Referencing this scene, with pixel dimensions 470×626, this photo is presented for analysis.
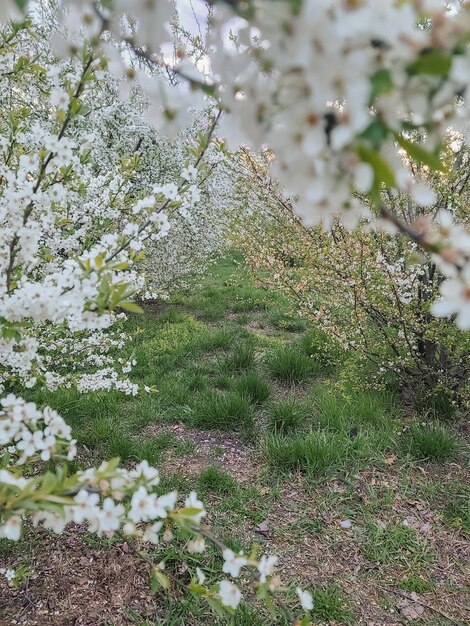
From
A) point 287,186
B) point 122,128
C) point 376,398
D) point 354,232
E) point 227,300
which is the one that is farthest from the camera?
point 227,300

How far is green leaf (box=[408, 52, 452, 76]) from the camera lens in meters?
0.55

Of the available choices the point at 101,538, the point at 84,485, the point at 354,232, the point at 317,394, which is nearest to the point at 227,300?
the point at 317,394

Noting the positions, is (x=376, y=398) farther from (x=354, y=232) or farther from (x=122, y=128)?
(x=122, y=128)

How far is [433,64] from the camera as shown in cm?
56

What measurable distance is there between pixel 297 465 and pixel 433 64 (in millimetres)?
3120

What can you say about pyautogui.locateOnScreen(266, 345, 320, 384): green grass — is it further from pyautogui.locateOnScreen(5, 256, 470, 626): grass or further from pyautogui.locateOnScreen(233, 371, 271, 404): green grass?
pyautogui.locateOnScreen(233, 371, 271, 404): green grass

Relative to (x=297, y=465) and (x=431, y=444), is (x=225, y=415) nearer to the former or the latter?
(x=297, y=465)

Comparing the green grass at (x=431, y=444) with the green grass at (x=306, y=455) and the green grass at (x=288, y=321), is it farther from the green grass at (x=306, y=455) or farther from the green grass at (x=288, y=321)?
the green grass at (x=288, y=321)

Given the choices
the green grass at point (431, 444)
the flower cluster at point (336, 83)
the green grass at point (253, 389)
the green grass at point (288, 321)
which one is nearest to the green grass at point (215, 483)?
the green grass at point (253, 389)

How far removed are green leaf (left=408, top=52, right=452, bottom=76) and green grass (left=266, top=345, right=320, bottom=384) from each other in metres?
4.22

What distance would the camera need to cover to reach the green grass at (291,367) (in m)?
4.71

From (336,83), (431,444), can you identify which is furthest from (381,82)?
(431,444)

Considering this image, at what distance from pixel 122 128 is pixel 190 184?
17.2 feet

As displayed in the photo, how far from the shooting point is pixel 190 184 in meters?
2.17
